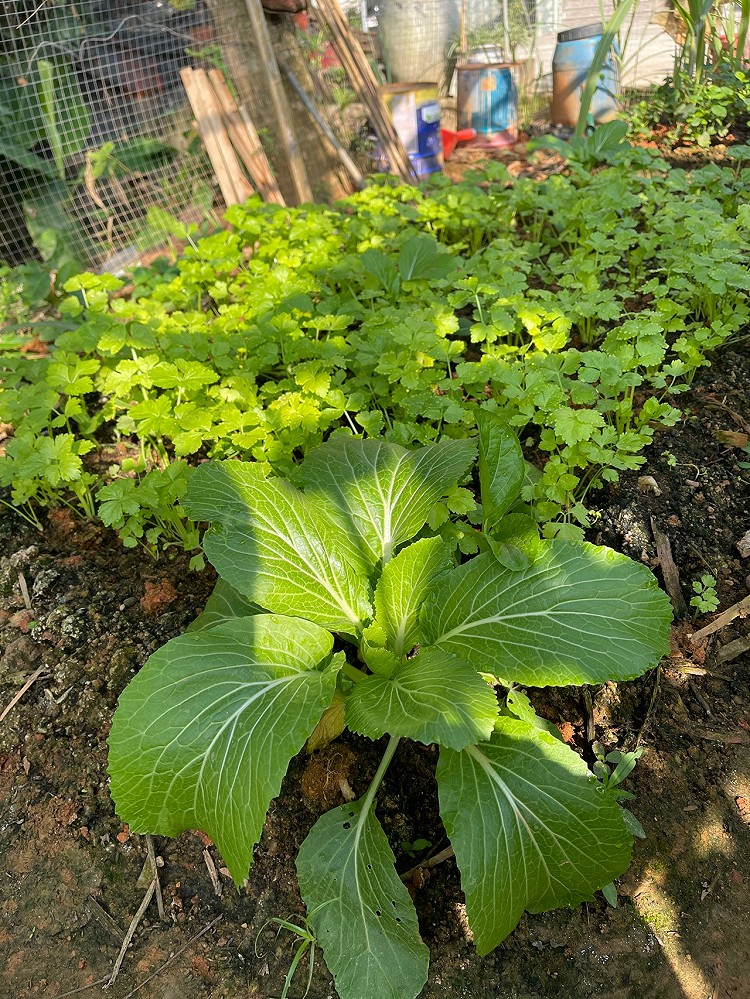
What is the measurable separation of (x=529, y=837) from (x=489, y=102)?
644 cm

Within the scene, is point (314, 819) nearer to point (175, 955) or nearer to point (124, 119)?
point (175, 955)

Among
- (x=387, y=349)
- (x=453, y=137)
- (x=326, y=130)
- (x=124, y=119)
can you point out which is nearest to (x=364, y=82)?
(x=326, y=130)

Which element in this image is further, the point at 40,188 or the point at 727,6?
the point at 727,6

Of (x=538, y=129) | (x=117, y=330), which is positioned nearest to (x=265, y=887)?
(x=117, y=330)

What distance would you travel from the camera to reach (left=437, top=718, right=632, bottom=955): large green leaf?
1471 mm

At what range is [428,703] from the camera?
57.1 inches

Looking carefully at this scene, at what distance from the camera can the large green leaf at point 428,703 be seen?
135 cm

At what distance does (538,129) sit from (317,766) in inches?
261

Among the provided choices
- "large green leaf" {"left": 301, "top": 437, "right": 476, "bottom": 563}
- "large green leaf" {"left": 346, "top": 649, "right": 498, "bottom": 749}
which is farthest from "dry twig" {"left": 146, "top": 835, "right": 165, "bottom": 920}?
"large green leaf" {"left": 301, "top": 437, "right": 476, "bottom": 563}

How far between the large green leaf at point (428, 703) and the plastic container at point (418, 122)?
15.3 feet

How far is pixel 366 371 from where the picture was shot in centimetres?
259

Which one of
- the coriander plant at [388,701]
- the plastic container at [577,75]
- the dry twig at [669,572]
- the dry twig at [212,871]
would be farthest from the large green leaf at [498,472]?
the plastic container at [577,75]

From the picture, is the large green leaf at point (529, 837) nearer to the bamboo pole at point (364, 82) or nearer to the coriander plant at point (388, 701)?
the coriander plant at point (388, 701)

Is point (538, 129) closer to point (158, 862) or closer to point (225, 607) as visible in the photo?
point (225, 607)
